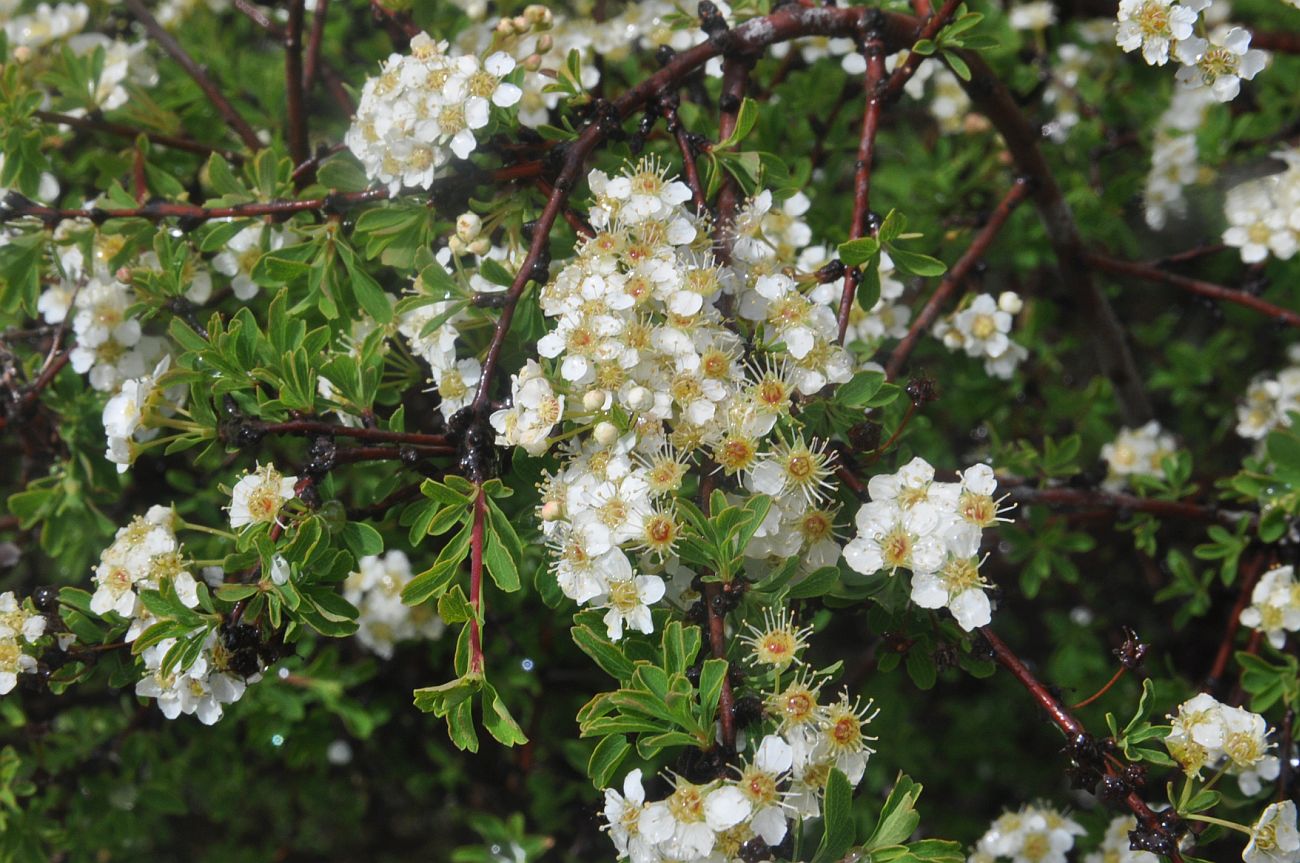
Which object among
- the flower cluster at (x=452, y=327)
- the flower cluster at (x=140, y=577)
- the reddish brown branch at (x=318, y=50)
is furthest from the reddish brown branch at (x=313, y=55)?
the flower cluster at (x=140, y=577)

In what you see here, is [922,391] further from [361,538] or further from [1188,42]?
[361,538]

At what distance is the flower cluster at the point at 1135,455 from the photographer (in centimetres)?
258

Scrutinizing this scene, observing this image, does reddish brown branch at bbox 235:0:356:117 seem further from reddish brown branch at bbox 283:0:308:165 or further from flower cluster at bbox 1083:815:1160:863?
flower cluster at bbox 1083:815:1160:863

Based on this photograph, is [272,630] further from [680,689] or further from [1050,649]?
[1050,649]

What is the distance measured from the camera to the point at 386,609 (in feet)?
7.89

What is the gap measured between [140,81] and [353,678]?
1.39m

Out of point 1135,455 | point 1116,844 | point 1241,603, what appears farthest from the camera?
point 1135,455

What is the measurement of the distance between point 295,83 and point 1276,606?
2.04 m

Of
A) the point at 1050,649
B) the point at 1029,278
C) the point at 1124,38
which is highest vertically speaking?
the point at 1124,38

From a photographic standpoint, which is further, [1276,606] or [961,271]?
[961,271]

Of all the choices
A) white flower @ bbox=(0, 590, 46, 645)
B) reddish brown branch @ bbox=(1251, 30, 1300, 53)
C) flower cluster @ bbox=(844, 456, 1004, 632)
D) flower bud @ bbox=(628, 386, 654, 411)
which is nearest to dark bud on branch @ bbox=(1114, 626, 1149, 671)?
flower cluster @ bbox=(844, 456, 1004, 632)

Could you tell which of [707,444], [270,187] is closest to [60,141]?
[270,187]

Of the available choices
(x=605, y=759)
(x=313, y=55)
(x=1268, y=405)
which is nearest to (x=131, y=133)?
(x=313, y=55)

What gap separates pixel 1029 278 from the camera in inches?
123
